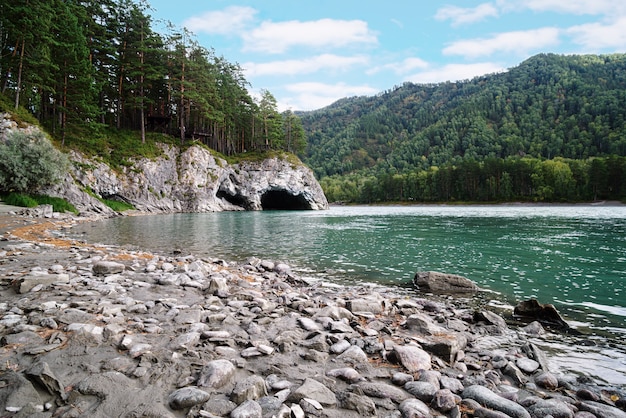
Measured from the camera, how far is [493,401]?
3.65 metres

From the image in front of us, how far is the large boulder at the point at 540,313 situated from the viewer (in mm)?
7270

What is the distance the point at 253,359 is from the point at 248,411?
4.37 ft

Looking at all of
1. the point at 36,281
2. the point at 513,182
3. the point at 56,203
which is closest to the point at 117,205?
the point at 56,203

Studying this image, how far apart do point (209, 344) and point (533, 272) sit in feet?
40.7

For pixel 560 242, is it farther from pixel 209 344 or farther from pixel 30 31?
pixel 30 31

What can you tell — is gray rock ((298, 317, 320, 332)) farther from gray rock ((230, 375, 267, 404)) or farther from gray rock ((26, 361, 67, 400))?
gray rock ((26, 361, 67, 400))

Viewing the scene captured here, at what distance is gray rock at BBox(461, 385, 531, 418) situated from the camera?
3.51 meters

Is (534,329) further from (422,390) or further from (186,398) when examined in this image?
(186,398)

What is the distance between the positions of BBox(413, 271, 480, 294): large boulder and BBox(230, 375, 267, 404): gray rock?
7570 mm

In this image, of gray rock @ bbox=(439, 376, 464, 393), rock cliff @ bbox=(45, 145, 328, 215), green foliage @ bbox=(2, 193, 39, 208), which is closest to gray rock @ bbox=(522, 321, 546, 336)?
gray rock @ bbox=(439, 376, 464, 393)

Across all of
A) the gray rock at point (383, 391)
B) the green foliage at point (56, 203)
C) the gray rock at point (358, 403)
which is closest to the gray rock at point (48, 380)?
the gray rock at point (358, 403)

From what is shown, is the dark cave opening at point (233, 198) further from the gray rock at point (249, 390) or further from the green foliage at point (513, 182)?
the green foliage at point (513, 182)

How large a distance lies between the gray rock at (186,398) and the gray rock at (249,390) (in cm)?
28

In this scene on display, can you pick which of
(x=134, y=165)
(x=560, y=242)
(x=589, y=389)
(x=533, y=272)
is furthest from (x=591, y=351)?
(x=134, y=165)
